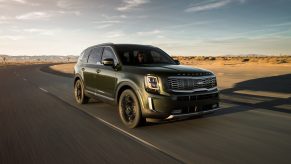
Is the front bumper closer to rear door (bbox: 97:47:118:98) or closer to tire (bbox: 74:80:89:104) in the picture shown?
rear door (bbox: 97:47:118:98)

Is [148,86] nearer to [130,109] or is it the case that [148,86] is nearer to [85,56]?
[130,109]

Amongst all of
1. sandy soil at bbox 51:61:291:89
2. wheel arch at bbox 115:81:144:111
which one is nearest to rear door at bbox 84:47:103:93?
wheel arch at bbox 115:81:144:111

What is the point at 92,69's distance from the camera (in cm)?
851

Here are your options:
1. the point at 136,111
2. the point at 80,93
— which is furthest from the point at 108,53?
the point at 80,93

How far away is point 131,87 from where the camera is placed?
6473 mm

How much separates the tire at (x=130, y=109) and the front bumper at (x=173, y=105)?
0.80 ft

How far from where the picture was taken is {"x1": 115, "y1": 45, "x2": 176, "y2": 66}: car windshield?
24.1ft

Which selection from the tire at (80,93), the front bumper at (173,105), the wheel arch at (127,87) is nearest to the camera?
the front bumper at (173,105)

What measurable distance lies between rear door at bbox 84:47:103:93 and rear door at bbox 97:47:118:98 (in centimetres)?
27

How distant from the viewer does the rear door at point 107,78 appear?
23.8 feet

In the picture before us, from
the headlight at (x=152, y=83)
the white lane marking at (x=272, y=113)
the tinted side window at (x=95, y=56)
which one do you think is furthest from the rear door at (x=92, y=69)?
the white lane marking at (x=272, y=113)

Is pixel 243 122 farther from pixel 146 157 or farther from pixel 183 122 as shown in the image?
pixel 146 157

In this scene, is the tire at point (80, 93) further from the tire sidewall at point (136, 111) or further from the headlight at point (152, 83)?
the headlight at point (152, 83)

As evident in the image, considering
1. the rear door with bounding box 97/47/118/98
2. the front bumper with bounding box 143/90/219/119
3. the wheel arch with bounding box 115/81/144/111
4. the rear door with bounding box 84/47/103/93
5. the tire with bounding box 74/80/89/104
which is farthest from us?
the tire with bounding box 74/80/89/104
